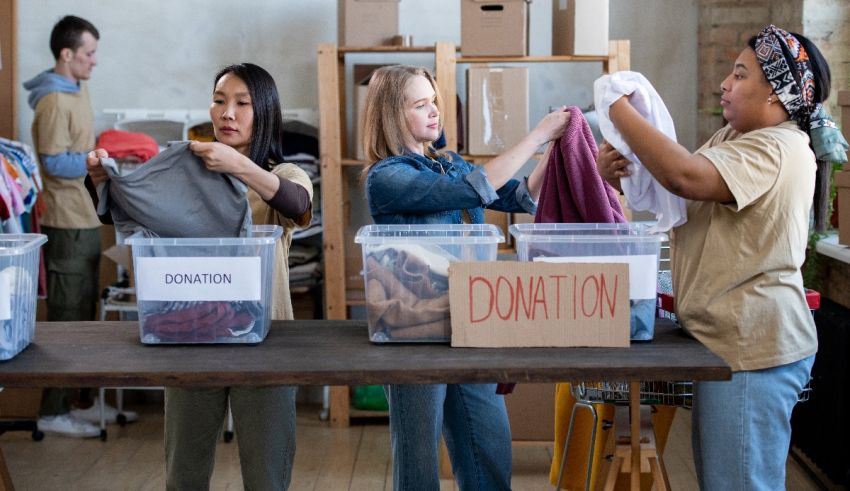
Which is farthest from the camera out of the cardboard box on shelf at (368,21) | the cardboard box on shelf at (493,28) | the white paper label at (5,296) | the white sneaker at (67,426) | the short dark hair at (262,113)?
the white sneaker at (67,426)

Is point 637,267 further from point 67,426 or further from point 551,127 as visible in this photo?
point 67,426

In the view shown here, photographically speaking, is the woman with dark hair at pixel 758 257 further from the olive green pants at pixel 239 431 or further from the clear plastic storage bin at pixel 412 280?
the olive green pants at pixel 239 431

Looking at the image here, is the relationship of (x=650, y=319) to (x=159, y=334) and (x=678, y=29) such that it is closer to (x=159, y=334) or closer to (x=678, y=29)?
(x=159, y=334)

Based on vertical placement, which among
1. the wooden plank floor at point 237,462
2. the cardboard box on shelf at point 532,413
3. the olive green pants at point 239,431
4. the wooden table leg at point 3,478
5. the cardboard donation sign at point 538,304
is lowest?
the wooden plank floor at point 237,462

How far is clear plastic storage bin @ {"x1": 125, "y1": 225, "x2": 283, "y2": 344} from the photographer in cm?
212

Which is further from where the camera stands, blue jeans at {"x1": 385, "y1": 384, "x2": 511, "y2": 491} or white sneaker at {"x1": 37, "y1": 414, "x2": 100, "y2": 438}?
white sneaker at {"x1": 37, "y1": 414, "x2": 100, "y2": 438}

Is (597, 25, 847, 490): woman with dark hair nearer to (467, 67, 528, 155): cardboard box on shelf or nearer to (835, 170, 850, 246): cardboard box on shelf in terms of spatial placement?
(835, 170, 850, 246): cardboard box on shelf

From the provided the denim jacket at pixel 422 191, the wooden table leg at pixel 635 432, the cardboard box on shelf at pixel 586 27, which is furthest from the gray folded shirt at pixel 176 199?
the cardboard box on shelf at pixel 586 27

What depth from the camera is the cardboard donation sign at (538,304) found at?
2.08 m

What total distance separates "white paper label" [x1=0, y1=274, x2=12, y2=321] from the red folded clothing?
2522 mm

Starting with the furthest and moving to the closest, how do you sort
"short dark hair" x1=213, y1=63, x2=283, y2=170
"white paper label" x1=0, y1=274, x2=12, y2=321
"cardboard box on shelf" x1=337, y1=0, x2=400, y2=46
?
"cardboard box on shelf" x1=337, y1=0, x2=400, y2=46 < "short dark hair" x1=213, y1=63, x2=283, y2=170 < "white paper label" x1=0, y1=274, x2=12, y2=321

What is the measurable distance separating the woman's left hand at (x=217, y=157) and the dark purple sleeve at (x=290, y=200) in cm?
14

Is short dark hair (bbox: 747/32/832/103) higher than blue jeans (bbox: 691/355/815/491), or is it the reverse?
short dark hair (bbox: 747/32/832/103)

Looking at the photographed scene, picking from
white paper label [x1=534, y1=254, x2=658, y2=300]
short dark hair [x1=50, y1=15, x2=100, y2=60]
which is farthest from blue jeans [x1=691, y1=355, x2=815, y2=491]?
short dark hair [x1=50, y1=15, x2=100, y2=60]
